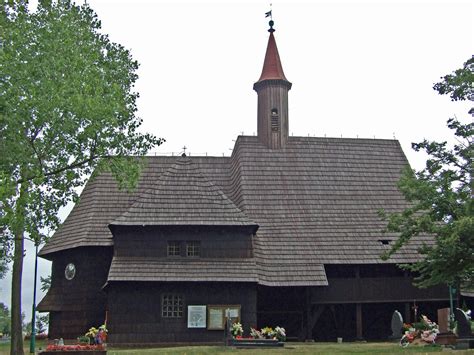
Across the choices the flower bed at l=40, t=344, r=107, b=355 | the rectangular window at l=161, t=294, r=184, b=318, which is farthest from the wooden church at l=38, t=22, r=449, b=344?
the flower bed at l=40, t=344, r=107, b=355

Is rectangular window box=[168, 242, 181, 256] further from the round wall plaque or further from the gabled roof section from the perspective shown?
the round wall plaque

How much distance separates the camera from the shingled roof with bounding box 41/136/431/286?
32344mm

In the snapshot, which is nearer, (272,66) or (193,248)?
(193,248)

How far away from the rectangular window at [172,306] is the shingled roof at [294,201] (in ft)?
11.0

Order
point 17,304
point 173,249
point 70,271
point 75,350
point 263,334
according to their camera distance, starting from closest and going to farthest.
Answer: point 75,350 → point 17,304 → point 263,334 → point 173,249 → point 70,271

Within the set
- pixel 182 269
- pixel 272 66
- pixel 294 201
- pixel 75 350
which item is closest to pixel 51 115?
pixel 75 350

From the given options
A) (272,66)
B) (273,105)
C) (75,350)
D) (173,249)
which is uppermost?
(272,66)

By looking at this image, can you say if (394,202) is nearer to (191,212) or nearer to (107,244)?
(191,212)

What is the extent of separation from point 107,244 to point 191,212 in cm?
440

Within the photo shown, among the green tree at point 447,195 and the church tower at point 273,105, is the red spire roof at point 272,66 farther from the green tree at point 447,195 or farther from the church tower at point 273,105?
the green tree at point 447,195

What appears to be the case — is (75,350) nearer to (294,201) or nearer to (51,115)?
(51,115)

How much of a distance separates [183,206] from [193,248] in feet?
6.18

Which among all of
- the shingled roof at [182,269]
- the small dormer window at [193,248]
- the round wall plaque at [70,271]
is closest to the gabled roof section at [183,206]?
the small dormer window at [193,248]

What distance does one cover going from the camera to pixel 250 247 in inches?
1217
